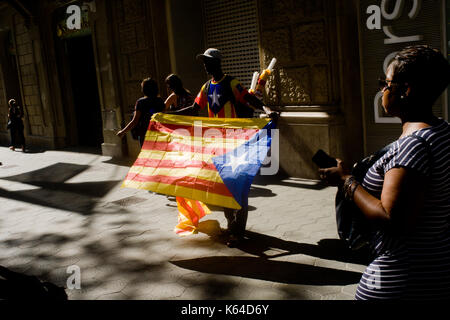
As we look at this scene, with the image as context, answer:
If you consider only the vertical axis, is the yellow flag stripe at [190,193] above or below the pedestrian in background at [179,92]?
below

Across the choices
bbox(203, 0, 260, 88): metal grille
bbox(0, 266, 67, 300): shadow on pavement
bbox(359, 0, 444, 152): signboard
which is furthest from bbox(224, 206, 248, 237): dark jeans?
bbox(203, 0, 260, 88): metal grille

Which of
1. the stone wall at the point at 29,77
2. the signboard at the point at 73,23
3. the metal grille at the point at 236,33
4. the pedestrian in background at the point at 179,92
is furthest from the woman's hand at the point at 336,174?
the stone wall at the point at 29,77

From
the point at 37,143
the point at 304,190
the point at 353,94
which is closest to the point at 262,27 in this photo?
the point at 353,94

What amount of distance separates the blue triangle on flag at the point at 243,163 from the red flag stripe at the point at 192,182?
7cm

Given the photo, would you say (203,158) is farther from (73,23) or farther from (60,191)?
(73,23)

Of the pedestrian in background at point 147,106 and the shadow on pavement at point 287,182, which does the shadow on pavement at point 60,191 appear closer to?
the pedestrian in background at point 147,106

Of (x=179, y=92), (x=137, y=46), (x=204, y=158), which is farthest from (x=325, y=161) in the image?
(x=137, y=46)

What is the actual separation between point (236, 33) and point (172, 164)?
5.04 meters

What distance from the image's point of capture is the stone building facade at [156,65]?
7.03 meters

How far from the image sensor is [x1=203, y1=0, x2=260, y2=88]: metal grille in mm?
8641

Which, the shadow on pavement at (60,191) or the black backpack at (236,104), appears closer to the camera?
the black backpack at (236,104)

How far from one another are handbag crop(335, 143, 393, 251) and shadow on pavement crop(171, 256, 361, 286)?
1.84 meters

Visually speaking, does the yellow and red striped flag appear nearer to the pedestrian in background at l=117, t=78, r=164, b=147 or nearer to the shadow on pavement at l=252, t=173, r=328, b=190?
the pedestrian in background at l=117, t=78, r=164, b=147

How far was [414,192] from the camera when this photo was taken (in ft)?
5.00
